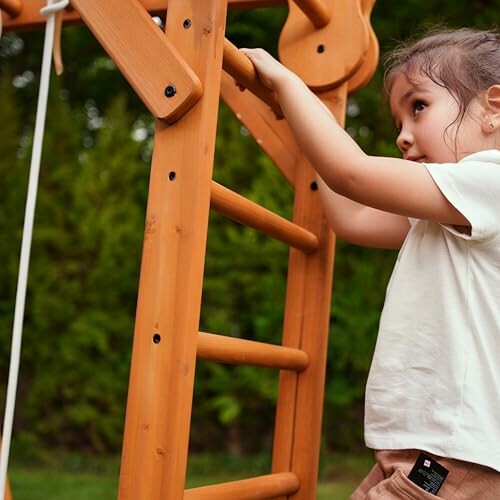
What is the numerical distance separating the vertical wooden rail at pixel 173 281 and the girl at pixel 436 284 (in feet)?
0.55

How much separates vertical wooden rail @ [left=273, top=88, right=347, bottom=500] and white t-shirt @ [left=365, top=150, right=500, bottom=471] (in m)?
0.40

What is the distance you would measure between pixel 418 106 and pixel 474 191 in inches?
8.9

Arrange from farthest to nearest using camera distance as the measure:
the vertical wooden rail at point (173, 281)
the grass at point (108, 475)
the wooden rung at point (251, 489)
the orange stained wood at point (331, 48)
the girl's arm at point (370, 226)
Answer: the grass at point (108, 475) → the orange stained wood at point (331, 48) → the girl's arm at point (370, 226) → the wooden rung at point (251, 489) → the vertical wooden rail at point (173, 281)

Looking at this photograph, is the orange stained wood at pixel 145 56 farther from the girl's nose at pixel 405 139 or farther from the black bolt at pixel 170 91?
the girl's nose at pixel 405 139

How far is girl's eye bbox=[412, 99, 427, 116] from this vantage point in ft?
4.89

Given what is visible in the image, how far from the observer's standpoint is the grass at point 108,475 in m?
3.28

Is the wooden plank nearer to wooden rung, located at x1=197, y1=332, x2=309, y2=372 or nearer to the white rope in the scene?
the white rope

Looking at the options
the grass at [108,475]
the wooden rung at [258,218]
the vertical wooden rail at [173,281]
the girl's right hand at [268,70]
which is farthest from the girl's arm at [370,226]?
the grass at [108,475]

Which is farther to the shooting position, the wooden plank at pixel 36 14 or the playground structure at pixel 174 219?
the wooden plank at pixel 36 14

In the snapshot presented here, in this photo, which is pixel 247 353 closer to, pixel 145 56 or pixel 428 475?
pixel 428 475

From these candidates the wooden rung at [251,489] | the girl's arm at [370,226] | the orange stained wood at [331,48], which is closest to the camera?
the wooden rung at [251,489]

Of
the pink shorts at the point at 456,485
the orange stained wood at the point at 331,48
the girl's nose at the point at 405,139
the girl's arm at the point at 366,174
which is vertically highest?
the orange stained wood at the point at 331,48

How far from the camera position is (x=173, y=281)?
4.36 feet

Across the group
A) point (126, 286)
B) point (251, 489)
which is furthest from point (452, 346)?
point (126, 286)
